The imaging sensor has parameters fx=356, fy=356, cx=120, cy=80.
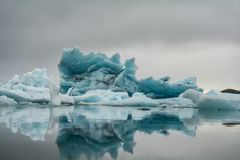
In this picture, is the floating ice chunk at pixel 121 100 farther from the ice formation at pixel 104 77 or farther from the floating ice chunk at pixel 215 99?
the floating ice chunk at pixel 215 99

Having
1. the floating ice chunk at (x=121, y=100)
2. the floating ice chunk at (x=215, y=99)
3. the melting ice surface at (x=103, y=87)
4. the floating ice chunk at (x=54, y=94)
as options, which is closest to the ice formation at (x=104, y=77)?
the melting ice surface at (x=103, y=87)

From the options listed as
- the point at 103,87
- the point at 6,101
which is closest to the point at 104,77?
the point at 103,87

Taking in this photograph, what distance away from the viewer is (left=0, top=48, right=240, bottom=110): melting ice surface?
81.6ft

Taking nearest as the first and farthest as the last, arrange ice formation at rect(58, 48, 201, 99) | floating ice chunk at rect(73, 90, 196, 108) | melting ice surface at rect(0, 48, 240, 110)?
floating ice chunk at rect(73, 90, 196, 108) → melting ice surface at rect(0, 48, 240, 110) → ice formation at rect(58, 48, 201, 99)

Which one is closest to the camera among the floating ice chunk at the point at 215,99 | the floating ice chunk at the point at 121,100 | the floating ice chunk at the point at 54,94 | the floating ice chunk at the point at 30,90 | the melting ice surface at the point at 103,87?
the floating ice chunk at the point at 215,99

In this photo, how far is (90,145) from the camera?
223 inches

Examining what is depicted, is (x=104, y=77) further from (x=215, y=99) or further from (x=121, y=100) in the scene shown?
(x=215, y=99)

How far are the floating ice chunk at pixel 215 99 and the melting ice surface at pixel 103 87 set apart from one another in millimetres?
2112

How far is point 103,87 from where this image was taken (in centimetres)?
2888

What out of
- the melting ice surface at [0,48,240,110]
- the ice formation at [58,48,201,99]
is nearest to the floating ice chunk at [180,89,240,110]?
the melting ice surface at [0,48,240,110]

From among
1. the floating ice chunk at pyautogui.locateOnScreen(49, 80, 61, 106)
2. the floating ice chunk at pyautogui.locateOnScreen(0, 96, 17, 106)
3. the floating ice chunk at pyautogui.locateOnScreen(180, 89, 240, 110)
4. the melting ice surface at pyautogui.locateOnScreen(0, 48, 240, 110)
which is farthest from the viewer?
the melting ice surface at pyautogui.locateOnScreen(0, 48, 240, 110)

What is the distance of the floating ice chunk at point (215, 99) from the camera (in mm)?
21688

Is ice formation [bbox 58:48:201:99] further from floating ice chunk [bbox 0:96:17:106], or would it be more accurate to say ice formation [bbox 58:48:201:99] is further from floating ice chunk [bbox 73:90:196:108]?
floating ice chunk [bbox 0:96:17:106]

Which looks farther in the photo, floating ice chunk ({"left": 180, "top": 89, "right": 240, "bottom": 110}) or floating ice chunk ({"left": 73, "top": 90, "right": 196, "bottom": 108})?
floating ice chunk ({"left": 73, "top": 90, "right": 196, "bottom": 108})
